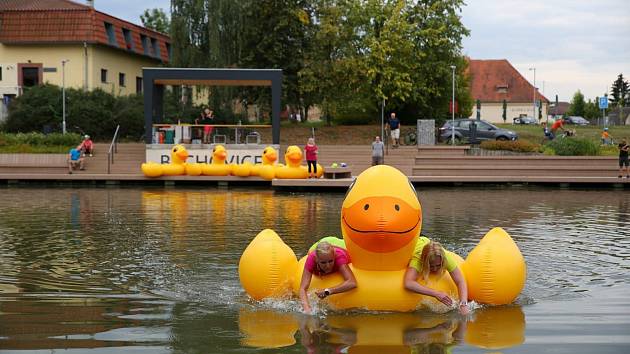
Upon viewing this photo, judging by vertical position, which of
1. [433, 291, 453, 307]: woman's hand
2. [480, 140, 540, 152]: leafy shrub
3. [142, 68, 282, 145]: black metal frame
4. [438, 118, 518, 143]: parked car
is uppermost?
[142, 68, 282, 145]: black metal frame

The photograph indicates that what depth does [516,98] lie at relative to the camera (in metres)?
104

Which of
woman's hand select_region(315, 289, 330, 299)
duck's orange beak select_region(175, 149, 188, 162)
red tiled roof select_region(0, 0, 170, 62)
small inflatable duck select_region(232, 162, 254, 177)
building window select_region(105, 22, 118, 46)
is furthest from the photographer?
building window select_region(105, 22, 118, 46)

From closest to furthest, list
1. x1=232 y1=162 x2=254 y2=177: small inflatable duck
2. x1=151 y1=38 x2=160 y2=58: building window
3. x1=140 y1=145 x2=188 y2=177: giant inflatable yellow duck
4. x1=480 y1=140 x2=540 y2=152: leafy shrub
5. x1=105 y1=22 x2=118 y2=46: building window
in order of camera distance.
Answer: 1. x1=232 y1=162 x2=254 y2=177: small inflatable duck
2. x1=140 y1=145 x2=188 y2=177: giant inflatable yellow duck
3. x1=480 y1=140 x2=540 y2=152: leafy shrub
4. x1=105 y1=22 x2=118 y2=46: building window
5. x1=151 y1=38 x2=160 y2=58: building window

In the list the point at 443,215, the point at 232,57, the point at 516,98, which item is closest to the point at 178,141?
the point at 232,57

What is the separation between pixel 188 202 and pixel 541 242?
467 inches

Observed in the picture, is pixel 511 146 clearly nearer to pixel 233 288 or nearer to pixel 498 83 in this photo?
pixel 233 288

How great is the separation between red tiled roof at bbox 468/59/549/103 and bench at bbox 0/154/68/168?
245 feet

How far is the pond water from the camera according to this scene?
7.90 m

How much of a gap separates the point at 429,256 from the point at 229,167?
23.1 metres

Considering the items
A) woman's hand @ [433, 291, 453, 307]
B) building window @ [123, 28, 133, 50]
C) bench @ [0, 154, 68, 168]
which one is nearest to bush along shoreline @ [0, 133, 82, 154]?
bench @ [0, 154, 68, 168]

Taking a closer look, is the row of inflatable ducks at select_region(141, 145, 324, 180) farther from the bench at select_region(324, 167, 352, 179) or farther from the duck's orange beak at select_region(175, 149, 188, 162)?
the bench at select_region(324, 167, 352, 179)

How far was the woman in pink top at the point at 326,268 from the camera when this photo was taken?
9.14 metres

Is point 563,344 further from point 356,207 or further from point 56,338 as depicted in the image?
point 56,338

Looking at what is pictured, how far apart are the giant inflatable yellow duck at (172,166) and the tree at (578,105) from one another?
10049cm
